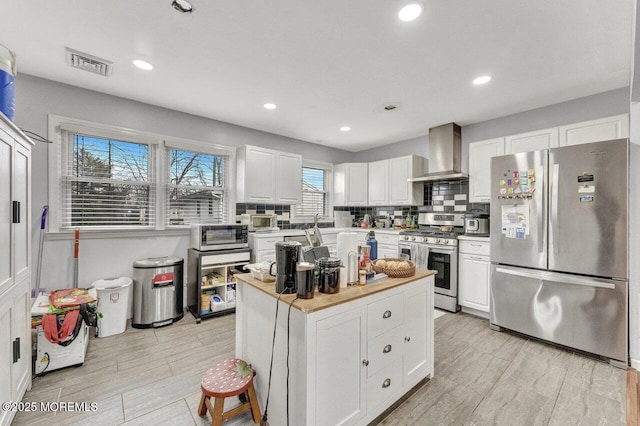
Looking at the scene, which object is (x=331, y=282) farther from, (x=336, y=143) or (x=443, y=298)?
(x=336, y=143)

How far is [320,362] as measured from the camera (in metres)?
1.42

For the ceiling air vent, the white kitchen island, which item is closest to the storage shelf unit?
the white kitchen island

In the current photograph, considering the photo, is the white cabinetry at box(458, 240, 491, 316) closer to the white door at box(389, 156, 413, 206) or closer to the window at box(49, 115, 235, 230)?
the white door at box(389, 156, 413, 206)

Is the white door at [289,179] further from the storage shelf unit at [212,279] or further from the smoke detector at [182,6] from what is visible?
the smoke detector at [182,6]

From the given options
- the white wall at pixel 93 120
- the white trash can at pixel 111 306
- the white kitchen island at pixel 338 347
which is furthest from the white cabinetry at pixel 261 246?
the white kitchen island at pixel 338 347

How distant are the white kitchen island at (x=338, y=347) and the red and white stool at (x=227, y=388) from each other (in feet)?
0.27

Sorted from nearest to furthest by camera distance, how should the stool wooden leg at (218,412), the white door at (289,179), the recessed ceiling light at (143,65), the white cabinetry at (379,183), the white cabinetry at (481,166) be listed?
the stool wooden leg at (218,412), the recessed ceiling light at (143,65), the white cabinetry at (481,166), the white door at (289,179), the white cabinetry at (379,183)

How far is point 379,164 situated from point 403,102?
5.92ft

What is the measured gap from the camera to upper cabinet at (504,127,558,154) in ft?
10.2

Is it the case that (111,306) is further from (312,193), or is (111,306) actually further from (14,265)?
(312,193)

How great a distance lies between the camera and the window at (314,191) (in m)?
5.27

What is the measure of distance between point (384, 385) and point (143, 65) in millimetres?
3295

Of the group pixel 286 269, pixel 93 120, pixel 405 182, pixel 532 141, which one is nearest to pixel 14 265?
pixel 286 269

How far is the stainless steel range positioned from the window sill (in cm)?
326
